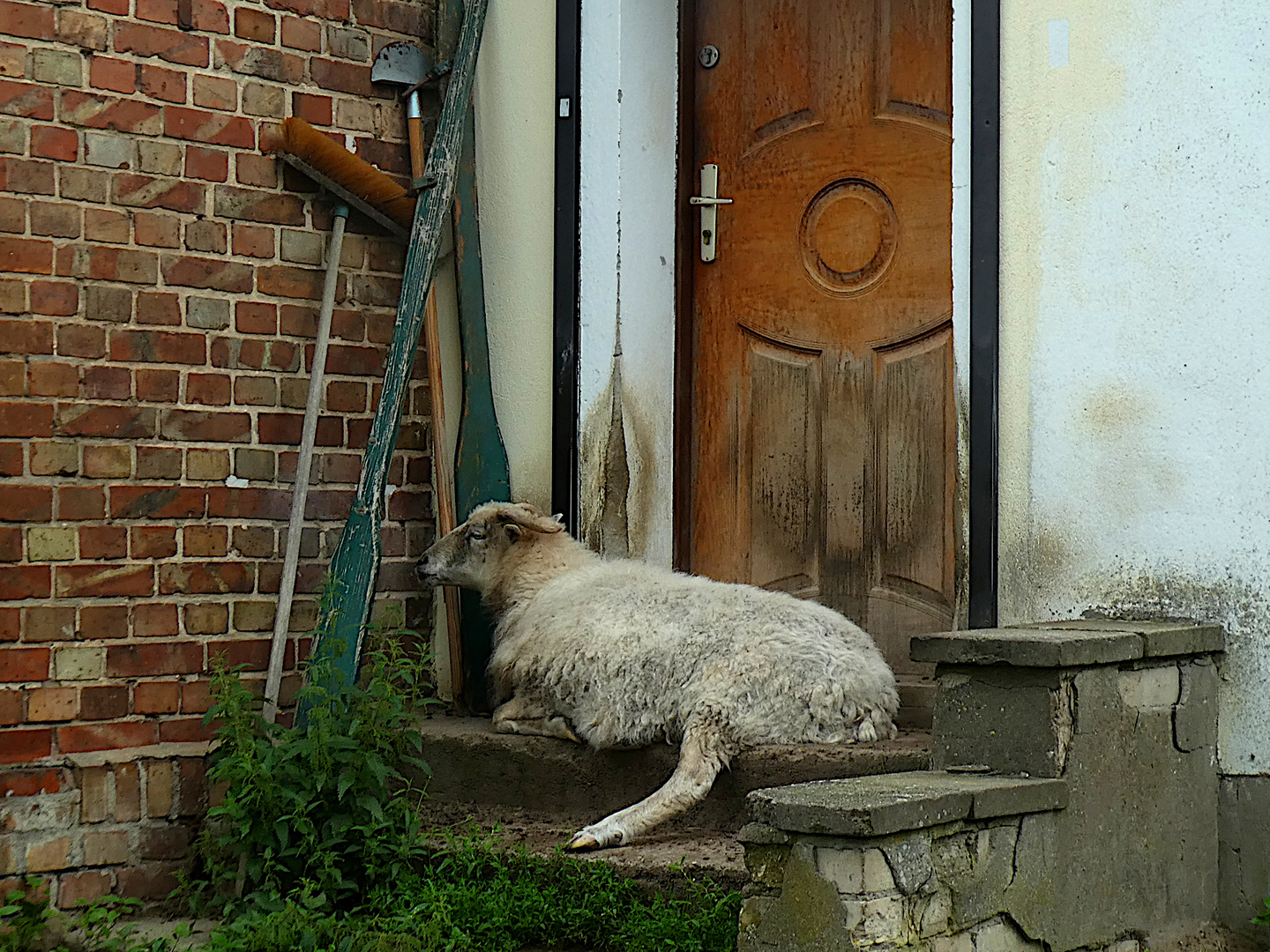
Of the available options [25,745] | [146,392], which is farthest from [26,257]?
[25,745]

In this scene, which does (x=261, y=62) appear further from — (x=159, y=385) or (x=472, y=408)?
(x=472, y=408)

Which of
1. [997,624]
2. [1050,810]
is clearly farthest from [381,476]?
[1050,810]

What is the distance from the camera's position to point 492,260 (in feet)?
17.4

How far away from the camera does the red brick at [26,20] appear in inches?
174

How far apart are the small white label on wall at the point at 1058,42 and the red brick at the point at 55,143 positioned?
2996 mm

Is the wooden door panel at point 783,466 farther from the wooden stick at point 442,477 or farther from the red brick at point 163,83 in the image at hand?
the red brick at point 163,83

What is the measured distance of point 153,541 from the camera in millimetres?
4605

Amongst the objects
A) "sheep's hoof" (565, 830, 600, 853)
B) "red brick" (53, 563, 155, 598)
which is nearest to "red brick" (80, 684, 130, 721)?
"red brick" (53, 563, 155, 598)

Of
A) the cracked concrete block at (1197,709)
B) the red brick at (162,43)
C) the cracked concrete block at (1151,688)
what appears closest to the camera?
the cracked concrete block at (1151,688)

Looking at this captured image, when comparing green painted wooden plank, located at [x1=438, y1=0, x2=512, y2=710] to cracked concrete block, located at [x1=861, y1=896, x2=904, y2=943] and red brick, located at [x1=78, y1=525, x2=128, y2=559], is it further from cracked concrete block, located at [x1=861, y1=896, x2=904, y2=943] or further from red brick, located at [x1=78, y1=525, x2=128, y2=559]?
cracked concrete block, located at [x1=861, y1=896, x2=904, y2=943]

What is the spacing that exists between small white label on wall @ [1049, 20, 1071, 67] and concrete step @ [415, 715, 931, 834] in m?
1.96

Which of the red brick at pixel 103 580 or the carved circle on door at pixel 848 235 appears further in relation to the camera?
the carved circle on door at pixel 848 235

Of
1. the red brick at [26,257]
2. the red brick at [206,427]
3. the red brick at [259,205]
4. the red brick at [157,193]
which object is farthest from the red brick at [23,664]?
the red brick at [259,205]

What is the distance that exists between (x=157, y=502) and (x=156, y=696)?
0.63 metres
